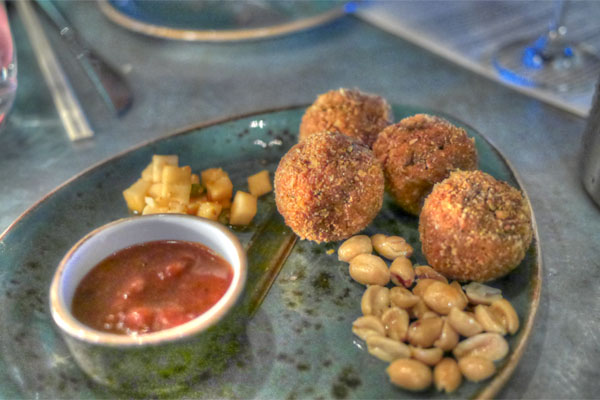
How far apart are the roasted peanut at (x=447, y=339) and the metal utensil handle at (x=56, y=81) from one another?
1.85 meters

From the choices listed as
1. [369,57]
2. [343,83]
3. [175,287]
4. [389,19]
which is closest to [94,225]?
[175,287]

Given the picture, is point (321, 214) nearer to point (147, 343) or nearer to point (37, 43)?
point (147, 343)

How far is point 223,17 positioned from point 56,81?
0.94 metres

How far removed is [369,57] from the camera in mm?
3062

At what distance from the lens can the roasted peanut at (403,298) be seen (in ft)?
4.79

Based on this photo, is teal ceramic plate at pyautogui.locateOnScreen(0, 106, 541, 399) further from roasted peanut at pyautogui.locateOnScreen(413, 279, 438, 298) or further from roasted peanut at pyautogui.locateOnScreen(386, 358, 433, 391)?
roasted peanut at pyautogui.locateOnScreen(413, 279, 438, 298)

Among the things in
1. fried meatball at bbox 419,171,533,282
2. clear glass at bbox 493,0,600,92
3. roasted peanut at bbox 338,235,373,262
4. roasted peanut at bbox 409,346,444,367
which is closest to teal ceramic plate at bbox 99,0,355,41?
clear glass at bbox 493,0,600,92

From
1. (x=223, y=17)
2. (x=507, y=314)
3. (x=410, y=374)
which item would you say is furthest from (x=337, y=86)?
(x=410, y=374)

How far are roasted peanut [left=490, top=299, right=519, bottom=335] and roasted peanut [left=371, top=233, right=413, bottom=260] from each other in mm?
311

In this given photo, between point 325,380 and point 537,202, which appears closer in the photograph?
point 325,380

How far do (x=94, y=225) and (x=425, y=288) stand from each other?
1.09 metres

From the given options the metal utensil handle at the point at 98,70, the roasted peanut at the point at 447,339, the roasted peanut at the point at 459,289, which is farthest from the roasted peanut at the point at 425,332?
the metal utensil handle at the point at 98,70

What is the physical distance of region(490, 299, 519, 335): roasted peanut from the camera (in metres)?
1.37

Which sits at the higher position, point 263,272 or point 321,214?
point 321,214
